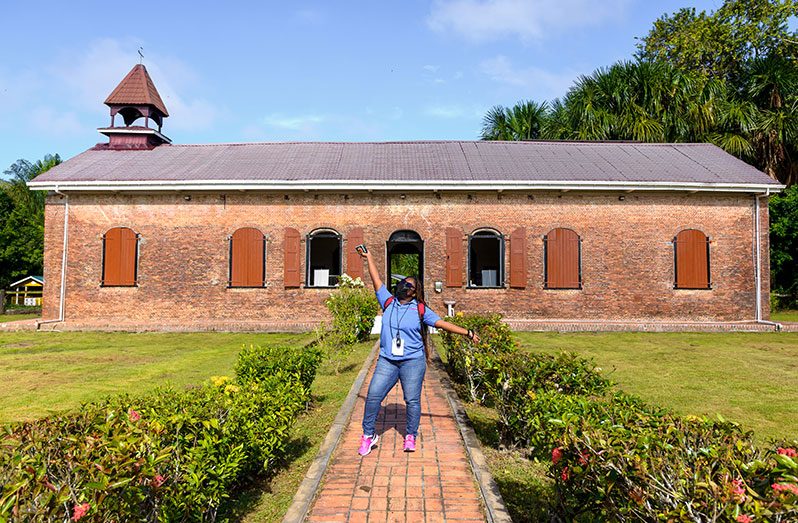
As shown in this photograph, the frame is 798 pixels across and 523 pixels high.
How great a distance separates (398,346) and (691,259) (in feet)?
44.8

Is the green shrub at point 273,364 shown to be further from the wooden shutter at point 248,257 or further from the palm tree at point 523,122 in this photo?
the palm tree at point 523,122

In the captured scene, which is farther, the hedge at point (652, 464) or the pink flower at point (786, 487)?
the hedge at point (652, 464)

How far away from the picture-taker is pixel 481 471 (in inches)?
146

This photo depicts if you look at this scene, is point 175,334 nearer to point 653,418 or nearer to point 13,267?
point 653,418

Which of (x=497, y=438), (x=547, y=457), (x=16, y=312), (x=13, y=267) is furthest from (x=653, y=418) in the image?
(x=13, y=267)

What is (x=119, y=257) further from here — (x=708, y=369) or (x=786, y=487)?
(x=786, y=487)

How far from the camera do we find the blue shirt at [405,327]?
13.6 ft

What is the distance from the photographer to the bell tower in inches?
709

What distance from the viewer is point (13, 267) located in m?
28.9

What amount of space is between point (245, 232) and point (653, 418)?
13.6 meters

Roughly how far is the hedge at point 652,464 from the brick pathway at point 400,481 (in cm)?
73

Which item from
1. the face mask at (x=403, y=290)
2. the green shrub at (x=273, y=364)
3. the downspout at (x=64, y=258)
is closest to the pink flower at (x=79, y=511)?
the green shrub at (x=273, y=364)

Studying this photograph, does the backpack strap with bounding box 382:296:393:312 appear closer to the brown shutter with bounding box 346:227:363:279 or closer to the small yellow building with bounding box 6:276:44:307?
→ the brown shutter with bounding box 346:227:363:279

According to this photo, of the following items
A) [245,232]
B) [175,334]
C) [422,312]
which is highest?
[245,232]
